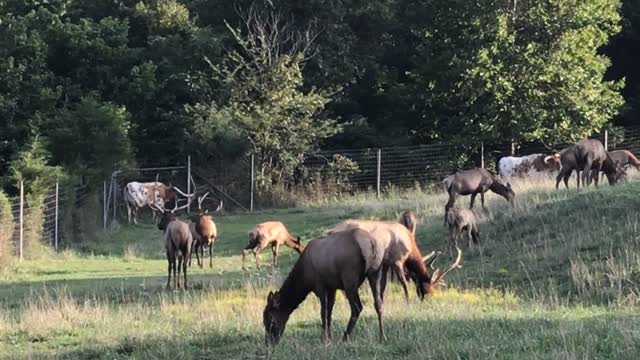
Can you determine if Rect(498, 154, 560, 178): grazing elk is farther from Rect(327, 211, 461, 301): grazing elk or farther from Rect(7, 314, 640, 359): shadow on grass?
Rect(7, 314, 640, 359): shadow on grass

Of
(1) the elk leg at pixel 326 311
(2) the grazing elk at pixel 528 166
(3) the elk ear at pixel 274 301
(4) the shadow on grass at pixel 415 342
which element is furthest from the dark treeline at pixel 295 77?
(1) the elk leg at pixel 326 311

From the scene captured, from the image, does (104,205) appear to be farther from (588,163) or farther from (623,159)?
(623,159)

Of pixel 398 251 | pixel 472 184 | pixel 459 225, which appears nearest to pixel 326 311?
pixel 398 251

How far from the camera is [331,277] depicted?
8.66 meters

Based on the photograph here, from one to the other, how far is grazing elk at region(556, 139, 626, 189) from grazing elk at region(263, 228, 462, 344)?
12272mm

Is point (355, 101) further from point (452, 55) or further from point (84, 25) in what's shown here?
point (84, 25)

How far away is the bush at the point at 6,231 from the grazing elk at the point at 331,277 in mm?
10516

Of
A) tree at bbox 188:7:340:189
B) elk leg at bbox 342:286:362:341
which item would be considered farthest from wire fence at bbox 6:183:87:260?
elk leg at bbox 342:286:362:341

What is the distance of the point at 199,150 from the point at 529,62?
12.4 metres

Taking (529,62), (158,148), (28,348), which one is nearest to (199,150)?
A: (158,148)

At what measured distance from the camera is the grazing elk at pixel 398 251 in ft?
30.1

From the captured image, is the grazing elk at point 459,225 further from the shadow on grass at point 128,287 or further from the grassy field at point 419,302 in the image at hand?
the shadow on grass at point 128,287

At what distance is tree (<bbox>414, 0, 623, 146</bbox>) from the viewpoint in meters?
30.8

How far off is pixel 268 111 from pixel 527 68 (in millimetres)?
9552
